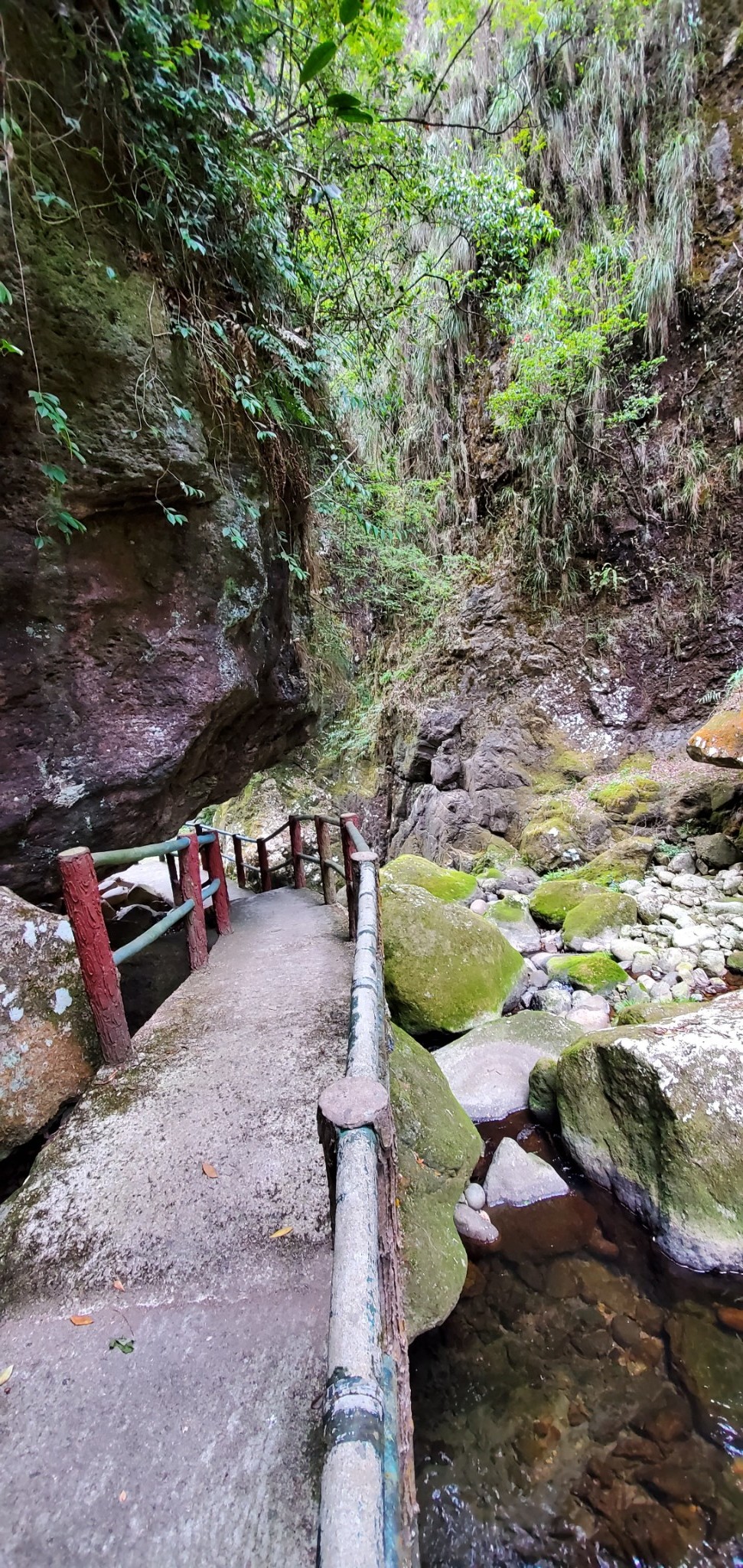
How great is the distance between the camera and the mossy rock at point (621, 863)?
654cm

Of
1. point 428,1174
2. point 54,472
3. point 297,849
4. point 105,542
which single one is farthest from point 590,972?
point 54,472

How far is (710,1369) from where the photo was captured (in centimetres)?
232

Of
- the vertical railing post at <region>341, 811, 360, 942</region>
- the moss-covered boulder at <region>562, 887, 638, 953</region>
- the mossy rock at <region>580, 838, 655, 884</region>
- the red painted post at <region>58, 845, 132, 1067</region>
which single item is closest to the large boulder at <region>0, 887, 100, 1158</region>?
the red painted post at <region>58, 845, 132, 1067</region>

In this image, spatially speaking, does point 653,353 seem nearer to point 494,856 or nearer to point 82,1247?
point 494,856

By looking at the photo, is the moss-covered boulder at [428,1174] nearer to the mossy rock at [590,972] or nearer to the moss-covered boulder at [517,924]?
the mossy rock at [590,972]

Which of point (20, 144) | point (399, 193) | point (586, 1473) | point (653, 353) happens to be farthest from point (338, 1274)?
point (653, 353)

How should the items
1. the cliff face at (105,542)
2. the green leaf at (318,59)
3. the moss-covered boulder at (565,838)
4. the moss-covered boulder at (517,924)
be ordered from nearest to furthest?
the green leaf at (318,59) < the cliff face at (105,542) < the moss-covered boulder at (517,924) < the moss-covered boulder at (565,838)

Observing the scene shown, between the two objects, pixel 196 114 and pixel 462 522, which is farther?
pixel 462 522

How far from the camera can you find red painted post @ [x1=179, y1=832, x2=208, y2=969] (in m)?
3.41

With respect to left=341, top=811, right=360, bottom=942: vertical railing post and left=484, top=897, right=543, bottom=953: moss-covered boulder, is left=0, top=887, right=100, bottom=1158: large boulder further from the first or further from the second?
left=484, top=897, right=543, bottom=953: moss-covered boulder

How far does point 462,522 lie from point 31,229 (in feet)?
28.5

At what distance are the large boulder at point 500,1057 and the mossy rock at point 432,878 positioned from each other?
2.04 metres

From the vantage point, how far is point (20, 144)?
8.56 feet

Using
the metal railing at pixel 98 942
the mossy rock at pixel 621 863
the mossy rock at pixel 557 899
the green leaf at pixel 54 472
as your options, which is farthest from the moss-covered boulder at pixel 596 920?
the green leaf at pixel 54 472
